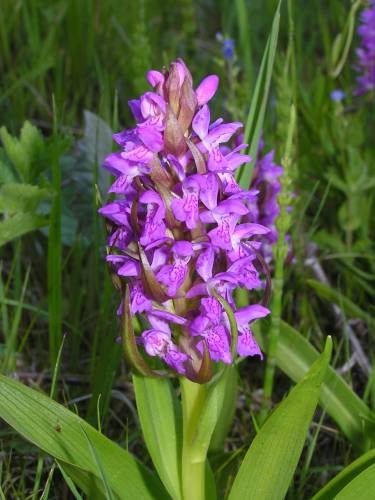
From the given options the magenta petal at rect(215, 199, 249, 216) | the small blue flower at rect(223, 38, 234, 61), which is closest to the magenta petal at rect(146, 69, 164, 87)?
the magenta petal at rect(215, 199, 249, 216)

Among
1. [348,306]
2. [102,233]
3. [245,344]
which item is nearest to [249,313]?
[245,344]

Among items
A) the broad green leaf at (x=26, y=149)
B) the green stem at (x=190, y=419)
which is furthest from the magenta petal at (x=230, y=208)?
the broad green leaf at (x=26, y=149)

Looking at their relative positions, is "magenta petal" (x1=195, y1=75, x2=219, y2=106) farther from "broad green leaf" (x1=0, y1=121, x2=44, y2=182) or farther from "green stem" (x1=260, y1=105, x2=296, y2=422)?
"broad green leaf" (x1=0, y1=121, x2=44, y2=182)

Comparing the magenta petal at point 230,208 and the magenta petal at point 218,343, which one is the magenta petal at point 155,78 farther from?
the magenta petal at point 218,343

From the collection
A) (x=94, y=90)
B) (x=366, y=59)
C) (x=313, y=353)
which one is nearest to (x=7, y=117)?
(x=94, y=90)

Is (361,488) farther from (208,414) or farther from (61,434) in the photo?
(61,434)

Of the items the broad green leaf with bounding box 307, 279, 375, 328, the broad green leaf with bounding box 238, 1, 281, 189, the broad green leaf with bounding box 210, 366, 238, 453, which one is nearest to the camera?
the broad green leaf with bounding box 238, 1, 281, 189

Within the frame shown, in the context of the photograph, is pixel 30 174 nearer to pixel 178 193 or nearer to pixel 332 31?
pixel 178 193
